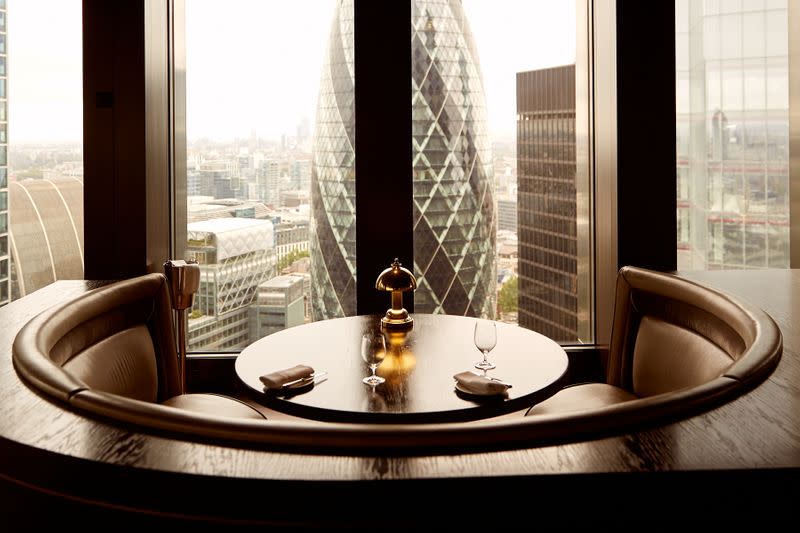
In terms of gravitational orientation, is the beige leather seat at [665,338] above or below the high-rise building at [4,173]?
below

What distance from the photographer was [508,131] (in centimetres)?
339

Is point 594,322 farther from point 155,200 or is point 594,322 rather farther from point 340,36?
point 155,200

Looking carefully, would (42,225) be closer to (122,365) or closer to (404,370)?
(122,365)

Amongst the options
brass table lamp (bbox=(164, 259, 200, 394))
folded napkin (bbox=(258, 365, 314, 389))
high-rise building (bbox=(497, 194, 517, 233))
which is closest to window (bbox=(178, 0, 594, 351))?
high-rise building (bbox=(497, 194, 517, 233))

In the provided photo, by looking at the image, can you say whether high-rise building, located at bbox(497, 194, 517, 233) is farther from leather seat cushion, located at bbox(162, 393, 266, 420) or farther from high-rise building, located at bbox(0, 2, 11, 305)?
high-rise building, located at bbox(0, 2, 11, 305)

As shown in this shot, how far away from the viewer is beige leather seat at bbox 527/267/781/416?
1924 mm

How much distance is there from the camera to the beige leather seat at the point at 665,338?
6.31 feet

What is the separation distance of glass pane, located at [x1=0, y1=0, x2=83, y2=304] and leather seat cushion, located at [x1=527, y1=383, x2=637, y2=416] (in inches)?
92.6

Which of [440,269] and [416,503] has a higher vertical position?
[440,269]

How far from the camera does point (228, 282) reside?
3443 millimetres

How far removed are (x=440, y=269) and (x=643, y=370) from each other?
1.27 meters

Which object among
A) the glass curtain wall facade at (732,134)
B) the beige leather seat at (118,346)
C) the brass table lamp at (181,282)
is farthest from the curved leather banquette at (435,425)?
the glass curtain wall facade at (732,134)

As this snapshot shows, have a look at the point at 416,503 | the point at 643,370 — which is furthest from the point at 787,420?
the point at 643,370

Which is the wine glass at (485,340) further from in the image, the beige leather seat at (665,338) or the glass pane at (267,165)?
the glass pane at (267,165)
